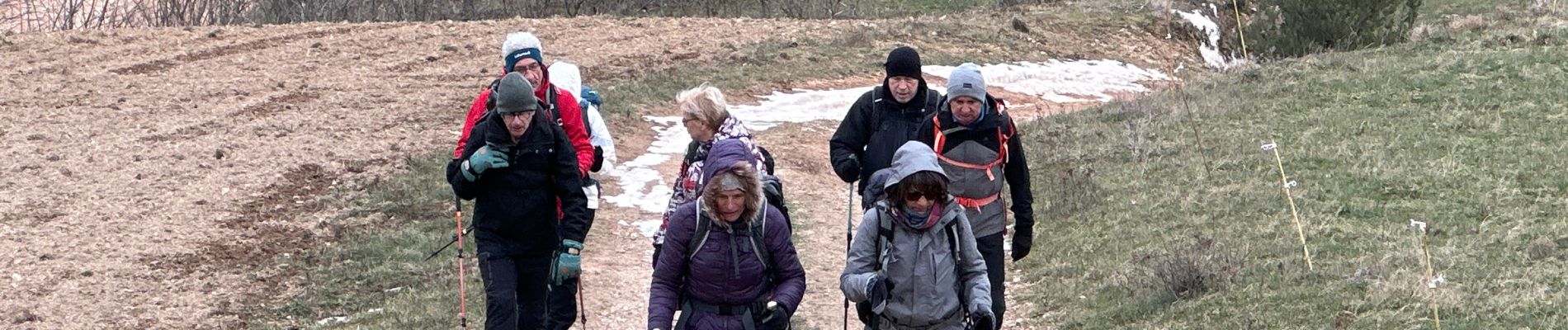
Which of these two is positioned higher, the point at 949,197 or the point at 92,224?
the point at 949,197

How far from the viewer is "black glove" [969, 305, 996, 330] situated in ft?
19.2

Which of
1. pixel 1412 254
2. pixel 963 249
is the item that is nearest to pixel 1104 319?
pixel 1412 254

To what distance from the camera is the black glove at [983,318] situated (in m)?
5.84

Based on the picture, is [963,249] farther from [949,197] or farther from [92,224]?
[92,224]

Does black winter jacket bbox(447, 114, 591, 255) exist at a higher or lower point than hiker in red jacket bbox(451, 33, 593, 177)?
lower

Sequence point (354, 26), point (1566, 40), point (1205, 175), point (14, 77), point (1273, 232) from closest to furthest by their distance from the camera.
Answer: point (1273, 232) < point (1205, 175) < point (1566, 40) < point (14, 77) < point (354, 26)

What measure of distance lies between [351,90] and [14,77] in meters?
3.97

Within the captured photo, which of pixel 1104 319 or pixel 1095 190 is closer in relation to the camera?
pixel 1104 319

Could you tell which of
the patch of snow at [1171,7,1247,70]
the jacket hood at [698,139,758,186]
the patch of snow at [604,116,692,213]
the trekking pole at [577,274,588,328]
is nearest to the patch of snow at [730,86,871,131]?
the patch of snow at [604,116,692,213]

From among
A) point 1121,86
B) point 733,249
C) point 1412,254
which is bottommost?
point 1121,86

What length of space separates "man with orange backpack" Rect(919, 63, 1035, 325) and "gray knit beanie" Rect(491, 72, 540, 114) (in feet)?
5.29

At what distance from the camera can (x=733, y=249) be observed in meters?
6.03

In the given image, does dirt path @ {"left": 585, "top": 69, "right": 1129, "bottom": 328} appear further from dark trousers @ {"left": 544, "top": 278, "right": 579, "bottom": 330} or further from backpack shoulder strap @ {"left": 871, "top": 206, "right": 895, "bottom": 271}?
backpack shoulder strap @ {"left": 871, "top": 206, "right": 895, "bottom": 271}

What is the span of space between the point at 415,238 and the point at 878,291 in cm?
640
